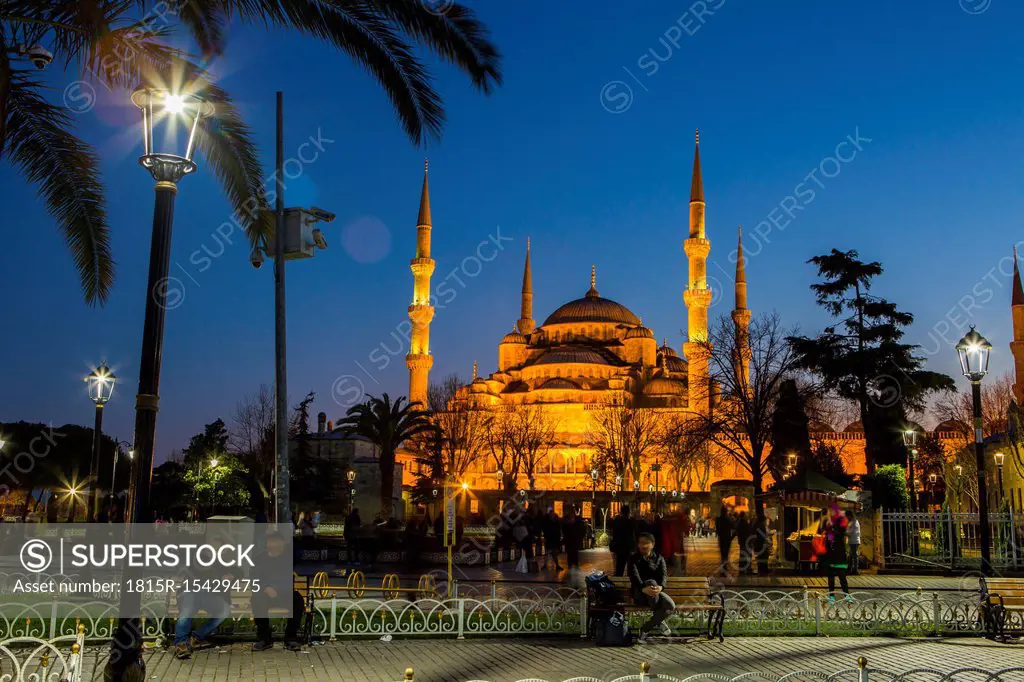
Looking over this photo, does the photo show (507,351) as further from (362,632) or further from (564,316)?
(362,632)

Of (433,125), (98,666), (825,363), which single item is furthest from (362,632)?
(825,363)

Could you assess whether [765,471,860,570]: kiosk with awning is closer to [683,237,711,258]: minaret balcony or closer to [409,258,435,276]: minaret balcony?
[683,237,711,258]: minaret balcony

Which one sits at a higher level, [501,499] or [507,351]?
[507,351]

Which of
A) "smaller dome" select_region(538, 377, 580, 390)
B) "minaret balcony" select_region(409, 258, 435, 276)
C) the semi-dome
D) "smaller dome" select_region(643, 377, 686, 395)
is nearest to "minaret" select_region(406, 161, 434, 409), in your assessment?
"minaret balcony" select_region(409, 258, 435, 276)

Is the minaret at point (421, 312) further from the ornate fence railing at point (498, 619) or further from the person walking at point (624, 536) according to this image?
the ornate fence railing at point (498, 619)

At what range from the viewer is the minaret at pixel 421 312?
63.5m

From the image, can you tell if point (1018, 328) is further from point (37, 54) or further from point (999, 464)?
point (37, 54)

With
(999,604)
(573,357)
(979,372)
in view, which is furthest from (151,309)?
(573,357)

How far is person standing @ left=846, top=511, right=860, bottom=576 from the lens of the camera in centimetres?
1920

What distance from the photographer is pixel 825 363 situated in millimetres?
30797

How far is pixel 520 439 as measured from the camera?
192 feet

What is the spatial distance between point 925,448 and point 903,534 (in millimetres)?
27408

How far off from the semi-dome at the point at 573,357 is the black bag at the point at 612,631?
6602 cm

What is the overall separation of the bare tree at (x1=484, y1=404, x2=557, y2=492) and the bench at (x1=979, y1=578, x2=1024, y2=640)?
1590 inches
